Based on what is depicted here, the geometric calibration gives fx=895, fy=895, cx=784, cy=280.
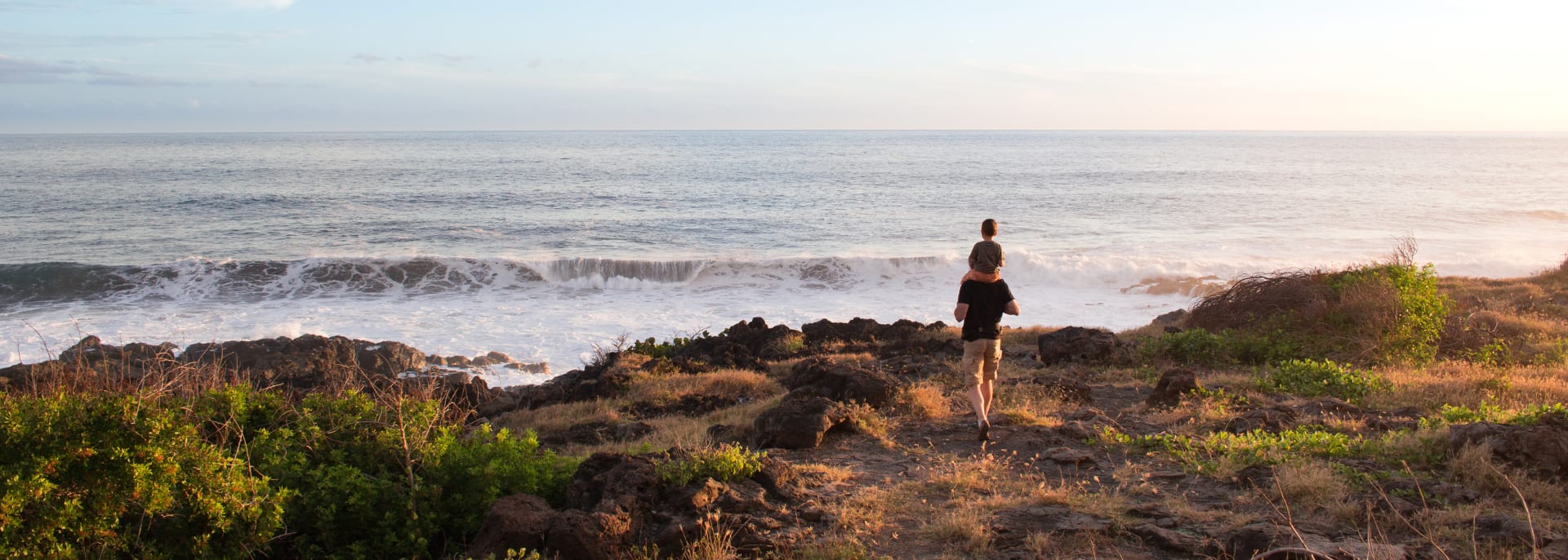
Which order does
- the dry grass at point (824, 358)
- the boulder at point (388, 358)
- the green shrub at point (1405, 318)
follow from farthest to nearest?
the boulder at point (388, 358) < the dry grass at point (824, 358) < the green shrub at point (1405, 318)

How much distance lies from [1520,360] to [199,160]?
8035 centimetres

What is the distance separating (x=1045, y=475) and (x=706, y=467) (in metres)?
2.41

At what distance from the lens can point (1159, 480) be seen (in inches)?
237

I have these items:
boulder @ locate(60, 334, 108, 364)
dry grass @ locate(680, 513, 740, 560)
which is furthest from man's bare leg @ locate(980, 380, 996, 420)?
boulder @ locate(60, 334, 108, 364)

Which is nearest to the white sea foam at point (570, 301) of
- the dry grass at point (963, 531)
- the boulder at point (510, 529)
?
the boulder at point (510, 529)

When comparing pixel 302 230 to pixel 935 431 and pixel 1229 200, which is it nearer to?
pixel 935 431

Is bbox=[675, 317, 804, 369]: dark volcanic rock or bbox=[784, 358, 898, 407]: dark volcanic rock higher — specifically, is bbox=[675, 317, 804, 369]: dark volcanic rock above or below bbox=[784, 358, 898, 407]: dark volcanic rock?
below

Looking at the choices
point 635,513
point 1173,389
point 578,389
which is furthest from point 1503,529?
point 578,389

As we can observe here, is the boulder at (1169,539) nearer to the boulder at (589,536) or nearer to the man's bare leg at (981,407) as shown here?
the man's bare leg at (981,407)

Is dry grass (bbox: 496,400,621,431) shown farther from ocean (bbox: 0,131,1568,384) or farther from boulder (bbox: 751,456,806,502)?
ocean (bbox: 0,131,1568,384)

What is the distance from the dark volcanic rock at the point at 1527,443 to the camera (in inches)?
219

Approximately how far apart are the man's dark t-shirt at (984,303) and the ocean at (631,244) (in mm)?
8195

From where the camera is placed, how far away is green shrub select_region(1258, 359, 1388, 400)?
878 cm

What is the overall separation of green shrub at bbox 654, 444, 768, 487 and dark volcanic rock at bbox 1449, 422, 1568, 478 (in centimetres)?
469
